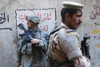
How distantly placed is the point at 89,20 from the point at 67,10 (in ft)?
8.09

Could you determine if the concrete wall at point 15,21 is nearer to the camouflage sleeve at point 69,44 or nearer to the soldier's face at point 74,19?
the soldier's face at point 74,19

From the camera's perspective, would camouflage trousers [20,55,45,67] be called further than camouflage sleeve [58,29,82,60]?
Yes

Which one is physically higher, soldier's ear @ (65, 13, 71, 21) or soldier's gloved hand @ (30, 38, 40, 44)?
soldier's ear @ (65, 13, 71, 21)

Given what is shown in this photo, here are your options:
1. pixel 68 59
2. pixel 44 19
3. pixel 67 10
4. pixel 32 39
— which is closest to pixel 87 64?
pixel 68 59

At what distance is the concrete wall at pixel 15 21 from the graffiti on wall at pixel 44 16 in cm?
7

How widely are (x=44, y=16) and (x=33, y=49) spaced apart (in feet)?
3.13

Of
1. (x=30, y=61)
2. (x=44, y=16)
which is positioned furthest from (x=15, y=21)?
(x=30, y=61)

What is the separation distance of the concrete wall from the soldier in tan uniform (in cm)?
222

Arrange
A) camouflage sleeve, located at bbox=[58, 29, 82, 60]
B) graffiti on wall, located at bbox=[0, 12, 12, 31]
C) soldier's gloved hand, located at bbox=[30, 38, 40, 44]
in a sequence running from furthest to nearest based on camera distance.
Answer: graffiti on wall, located at bbox=[0, 12, 12, 31] < soldier's gloved hand, located at bbox=[30, 38, 40, 44] < camouflage sleeve, located at bbox=[58, 29, 82, 60]

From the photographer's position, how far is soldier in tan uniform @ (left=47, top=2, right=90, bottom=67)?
6.76 feet

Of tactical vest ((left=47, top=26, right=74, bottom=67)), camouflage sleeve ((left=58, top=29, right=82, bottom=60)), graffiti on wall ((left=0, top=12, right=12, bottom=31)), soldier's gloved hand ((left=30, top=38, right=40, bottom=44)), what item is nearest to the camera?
camouflage sleeve ((left=58, top=29, right=82, bottom=60))

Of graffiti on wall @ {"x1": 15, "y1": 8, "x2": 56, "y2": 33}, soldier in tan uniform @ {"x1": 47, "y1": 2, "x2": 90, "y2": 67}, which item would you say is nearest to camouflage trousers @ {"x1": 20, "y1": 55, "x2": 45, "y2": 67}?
graffiti on wall @ {"x1": 15, "y1": 8, "x2": 56, "y2": 33}

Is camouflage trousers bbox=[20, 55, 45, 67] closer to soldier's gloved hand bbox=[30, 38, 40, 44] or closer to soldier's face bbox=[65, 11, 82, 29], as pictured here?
soldier's gloved hand bbox=[30, 38, 40, 44]

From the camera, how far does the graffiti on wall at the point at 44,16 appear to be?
14.5 ft
